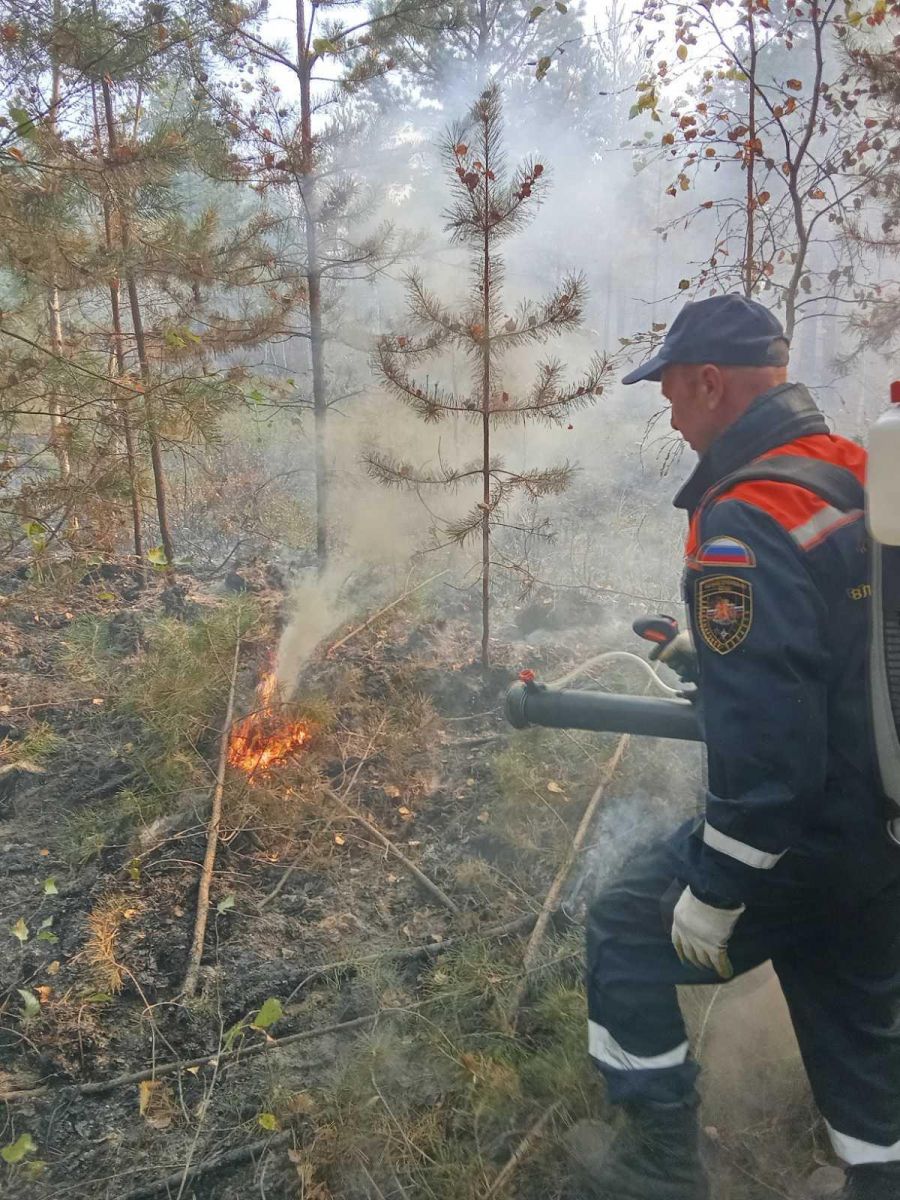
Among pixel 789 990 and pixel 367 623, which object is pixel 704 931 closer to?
pixel 789 990

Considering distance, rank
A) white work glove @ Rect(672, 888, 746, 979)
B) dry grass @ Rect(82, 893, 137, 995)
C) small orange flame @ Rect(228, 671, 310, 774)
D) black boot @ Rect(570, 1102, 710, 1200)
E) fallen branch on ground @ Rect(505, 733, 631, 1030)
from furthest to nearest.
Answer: small orange flame @ Rect(228, 671, 310, 774), dry grass @ Rect(82, 893, 137, 995), fallen branch on ground @ Rect(505, 733, 631, 1030), black boot @ Rect(570, 1102, 710, 1200), white work glove @ Rect(672, 888, 746, 979)

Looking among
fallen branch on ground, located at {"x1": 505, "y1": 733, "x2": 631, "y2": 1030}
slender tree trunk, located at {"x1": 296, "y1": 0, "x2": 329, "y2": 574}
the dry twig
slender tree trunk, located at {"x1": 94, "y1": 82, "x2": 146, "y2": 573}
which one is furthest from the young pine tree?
the dry twig

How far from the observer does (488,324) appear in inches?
223

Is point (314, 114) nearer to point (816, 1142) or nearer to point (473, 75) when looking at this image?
point (473, 75)

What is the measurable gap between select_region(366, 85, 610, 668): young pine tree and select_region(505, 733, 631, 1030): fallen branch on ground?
189 centimetres

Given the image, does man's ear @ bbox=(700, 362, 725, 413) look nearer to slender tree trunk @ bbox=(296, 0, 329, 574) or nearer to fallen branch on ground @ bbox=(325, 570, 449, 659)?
fallen branch on ground @ bbox=(325, 570, 449, 659)

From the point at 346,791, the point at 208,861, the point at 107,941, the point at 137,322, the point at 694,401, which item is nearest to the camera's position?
the point at 694,401

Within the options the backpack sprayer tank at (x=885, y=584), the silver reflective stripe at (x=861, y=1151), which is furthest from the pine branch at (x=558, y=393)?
the silver reflective stripe at (x=861, y=1151)

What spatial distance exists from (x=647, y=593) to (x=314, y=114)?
6.31 m

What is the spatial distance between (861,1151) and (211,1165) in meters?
2.12

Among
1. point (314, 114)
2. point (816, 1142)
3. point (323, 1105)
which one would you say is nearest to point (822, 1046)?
point (816, 1142)

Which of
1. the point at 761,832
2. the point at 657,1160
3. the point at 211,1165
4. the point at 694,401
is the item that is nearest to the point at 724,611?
the point at 761,832

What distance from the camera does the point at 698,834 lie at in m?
2.06

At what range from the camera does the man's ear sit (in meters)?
2.22
